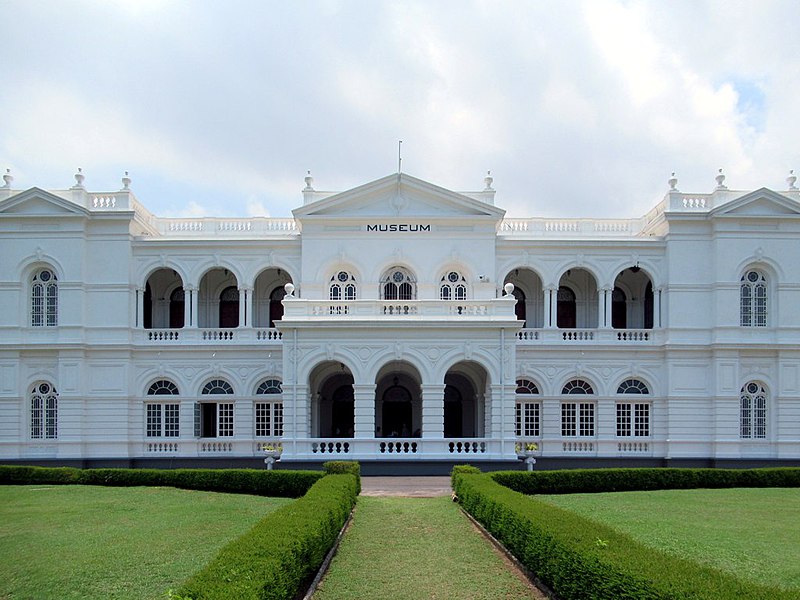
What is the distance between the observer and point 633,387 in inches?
1324

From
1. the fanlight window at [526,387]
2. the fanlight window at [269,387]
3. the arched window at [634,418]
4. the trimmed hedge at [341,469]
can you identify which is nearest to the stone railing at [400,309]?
the fanlight window at [269,387]

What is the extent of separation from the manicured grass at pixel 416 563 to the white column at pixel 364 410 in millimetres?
9819

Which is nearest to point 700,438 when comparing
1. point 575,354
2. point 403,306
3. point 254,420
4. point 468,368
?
point 575,354

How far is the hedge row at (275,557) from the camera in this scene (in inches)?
369

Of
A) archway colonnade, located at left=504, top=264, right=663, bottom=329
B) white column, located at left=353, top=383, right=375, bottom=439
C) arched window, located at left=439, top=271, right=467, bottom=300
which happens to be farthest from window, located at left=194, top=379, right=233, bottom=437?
archway colonnade, located at left=504, top=264, right=663, bottom=329

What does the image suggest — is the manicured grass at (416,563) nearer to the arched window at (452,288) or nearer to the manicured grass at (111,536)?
the manicured grass at (111,536)

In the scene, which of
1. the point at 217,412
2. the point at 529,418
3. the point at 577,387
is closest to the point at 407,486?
the point at 529,418

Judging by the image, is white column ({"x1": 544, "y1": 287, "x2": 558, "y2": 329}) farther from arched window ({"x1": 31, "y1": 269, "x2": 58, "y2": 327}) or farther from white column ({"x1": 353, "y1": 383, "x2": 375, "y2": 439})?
arched window ({"x1": 31, "y1": 269, "x2": 58, "y2": 327})

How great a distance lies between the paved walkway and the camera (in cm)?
2427

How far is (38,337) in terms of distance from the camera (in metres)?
32.6

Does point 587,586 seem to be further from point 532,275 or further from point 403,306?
point 532,275

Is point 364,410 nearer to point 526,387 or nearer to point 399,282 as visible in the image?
point 399,282

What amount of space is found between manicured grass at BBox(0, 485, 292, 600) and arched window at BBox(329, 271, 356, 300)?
37.8 feet

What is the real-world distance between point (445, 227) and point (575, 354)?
7.27 m
